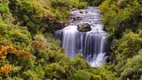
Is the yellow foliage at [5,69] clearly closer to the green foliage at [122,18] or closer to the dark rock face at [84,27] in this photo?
the green foliage at [122,18]

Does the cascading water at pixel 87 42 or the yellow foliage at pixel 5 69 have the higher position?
the yellow foliage at pixel 5 69

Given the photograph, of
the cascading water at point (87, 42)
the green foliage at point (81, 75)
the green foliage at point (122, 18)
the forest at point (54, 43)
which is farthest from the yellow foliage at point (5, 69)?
the green foliage at point (122, 18)

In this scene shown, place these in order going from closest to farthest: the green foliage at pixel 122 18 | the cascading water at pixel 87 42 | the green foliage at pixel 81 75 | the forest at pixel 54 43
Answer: the forest at pixel 54 43 < the green foliage at pixel 81 75 < the green foliage at pixel 122 18 < the cascading water at pixel 87 42

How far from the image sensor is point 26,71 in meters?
13.5

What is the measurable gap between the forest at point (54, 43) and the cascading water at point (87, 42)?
0.58 meters

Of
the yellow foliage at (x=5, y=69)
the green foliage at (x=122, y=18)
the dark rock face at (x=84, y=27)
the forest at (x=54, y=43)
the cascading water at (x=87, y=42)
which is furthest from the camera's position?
the dark rock face at (x=84, y=27)

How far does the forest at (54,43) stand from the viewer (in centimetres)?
1348

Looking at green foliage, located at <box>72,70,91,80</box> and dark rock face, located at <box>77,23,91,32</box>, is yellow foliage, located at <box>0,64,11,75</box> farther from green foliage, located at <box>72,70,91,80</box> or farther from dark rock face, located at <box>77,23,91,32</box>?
dark rock face, located at <box>77,23,91,32</box>

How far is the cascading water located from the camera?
21380 millimetres

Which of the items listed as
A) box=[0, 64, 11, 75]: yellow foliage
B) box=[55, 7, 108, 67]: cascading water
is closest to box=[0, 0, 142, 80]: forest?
box=[0, 64, 11, 75]: yellow foliage

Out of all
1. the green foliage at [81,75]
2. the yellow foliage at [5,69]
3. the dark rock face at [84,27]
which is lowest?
the green foliage at [81,75]

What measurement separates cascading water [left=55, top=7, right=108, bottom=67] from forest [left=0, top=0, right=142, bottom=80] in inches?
22.7

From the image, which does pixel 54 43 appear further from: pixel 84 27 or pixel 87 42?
pixel 84 27

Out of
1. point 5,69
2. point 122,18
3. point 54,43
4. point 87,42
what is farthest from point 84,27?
point 5,69
